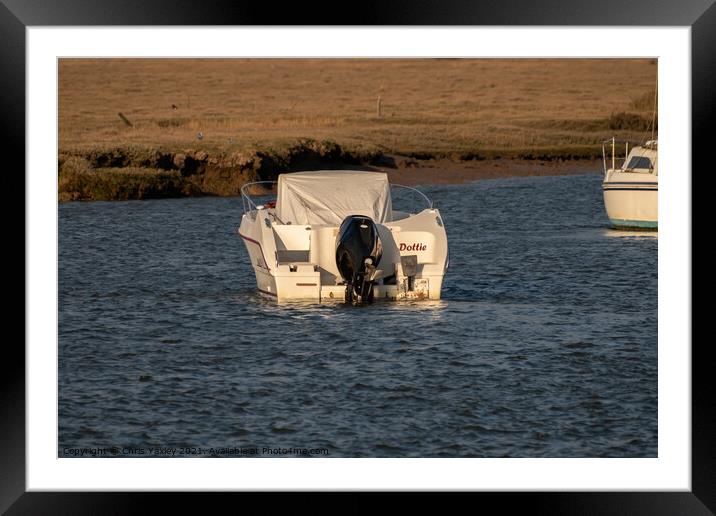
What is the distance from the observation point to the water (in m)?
14.2

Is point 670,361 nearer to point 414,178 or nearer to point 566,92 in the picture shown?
point 414,178

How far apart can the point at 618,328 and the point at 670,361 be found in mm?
12292

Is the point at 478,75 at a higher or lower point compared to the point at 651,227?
higher

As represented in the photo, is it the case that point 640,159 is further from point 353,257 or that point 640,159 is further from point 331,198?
point 353,257

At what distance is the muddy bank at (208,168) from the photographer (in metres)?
41.1

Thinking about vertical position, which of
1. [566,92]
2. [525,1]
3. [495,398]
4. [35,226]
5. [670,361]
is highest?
[566,92]

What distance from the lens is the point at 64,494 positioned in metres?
8.30

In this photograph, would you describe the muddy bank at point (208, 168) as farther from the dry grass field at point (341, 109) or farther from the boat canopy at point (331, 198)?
the boat canopy at point (331, 198)

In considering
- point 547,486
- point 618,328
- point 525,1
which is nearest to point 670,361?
point 547,486

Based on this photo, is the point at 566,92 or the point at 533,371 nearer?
the point at 533,371

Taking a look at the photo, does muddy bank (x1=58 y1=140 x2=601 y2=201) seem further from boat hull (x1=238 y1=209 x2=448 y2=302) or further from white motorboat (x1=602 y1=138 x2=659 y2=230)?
boat hull (x1=238 y1=209 x2=448 y2=302)

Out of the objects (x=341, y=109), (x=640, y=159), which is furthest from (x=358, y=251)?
(x=341, y=109)

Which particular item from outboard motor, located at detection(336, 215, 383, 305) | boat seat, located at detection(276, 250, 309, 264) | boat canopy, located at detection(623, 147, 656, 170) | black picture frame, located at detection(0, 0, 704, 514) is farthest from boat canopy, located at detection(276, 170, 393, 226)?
black picture frame, located at detection(0, 0, 704, 514)

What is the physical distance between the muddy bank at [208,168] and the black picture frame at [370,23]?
3249 centimetres
